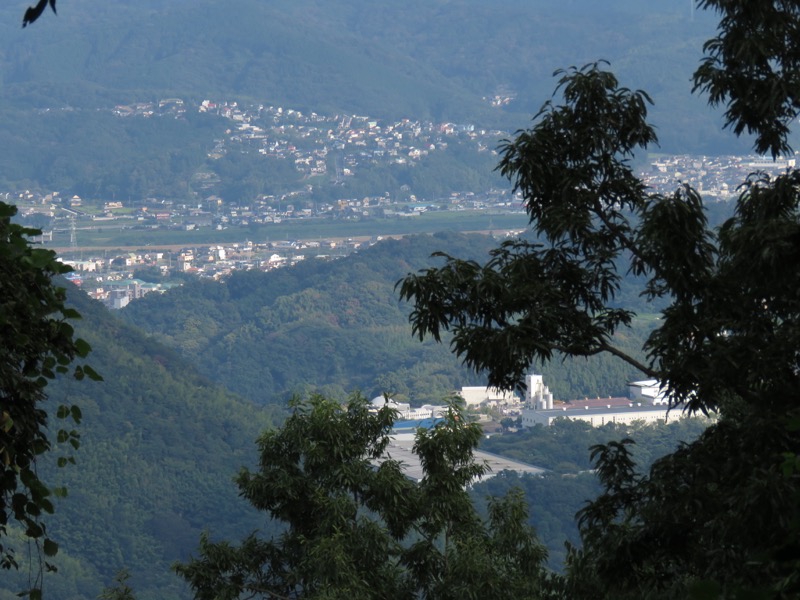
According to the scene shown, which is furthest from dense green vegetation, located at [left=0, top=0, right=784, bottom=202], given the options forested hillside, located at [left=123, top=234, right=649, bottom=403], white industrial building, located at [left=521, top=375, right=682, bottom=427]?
white industrial building, located at [left=521, top=375, right=682, bottom=427]

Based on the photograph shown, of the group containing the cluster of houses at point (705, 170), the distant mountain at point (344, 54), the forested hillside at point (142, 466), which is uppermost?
the distant mountain at point (344, 54)

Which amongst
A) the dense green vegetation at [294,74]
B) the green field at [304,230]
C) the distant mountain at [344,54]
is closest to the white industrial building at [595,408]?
the green field at [304,230]

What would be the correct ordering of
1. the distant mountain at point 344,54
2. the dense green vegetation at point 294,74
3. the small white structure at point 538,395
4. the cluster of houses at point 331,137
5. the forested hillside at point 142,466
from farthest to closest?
the distant mountain at point 344,54, the cluster of houses at point 331,137, the dense green vegetation at point 294,74, the small white structure at point 538,395, the forested hillside at point 142,466

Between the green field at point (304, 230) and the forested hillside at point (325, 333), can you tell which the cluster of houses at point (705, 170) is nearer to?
the green field at point (304, 230)

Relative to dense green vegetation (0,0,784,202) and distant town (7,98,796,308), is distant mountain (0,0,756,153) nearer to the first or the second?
dense green vegetation (0,0,784,202)

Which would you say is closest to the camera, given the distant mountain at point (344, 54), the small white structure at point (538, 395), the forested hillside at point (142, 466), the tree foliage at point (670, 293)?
the tree foliage at point (670, 293)
